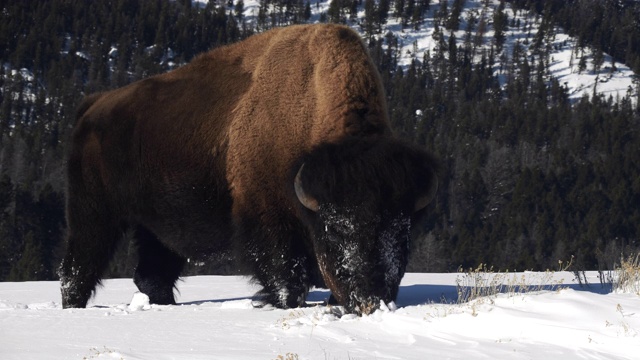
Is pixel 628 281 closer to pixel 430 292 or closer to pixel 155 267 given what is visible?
pixel 430 292

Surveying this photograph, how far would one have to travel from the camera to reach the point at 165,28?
15825 centimetres

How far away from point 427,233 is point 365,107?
192ft

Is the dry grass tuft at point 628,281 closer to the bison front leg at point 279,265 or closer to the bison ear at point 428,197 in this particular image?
the bison ear at point 428,197

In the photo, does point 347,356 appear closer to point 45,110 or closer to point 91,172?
point 91,172

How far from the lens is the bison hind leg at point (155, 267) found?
9.42 meters

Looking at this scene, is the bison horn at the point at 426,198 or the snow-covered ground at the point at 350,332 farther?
the bison horn at the point at 426,198

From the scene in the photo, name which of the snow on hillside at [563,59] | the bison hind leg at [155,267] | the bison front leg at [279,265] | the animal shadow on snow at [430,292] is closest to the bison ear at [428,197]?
the animal shadow on snow at [430,292]

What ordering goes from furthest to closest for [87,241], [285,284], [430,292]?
[87,241] → [430,292] → [285,284]

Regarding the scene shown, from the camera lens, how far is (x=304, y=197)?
22.2 feet

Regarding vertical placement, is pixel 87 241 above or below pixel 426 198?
below

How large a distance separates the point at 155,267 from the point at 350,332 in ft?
15.8

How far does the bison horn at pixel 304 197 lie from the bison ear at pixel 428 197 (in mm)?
798

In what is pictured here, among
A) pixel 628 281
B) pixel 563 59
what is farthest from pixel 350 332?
pixel 563 59

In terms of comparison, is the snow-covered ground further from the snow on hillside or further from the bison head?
the snow on hillside
